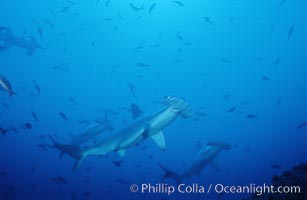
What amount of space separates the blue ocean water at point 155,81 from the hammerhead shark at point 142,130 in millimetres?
19205

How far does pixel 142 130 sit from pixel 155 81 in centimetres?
3982

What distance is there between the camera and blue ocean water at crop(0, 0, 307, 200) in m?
29.3

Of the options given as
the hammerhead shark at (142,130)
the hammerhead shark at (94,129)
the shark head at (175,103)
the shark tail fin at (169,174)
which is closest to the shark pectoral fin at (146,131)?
the hammerhead shark at (142,130)

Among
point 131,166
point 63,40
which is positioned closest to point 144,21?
point 63,40

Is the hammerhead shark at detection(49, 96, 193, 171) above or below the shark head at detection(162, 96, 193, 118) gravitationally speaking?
below

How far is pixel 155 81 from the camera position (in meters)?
45.2

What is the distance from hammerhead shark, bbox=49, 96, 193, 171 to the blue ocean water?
63.0ft

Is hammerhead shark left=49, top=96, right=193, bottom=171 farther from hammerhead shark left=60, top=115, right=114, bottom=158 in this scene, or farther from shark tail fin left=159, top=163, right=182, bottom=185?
hammerhead shark left=60, top=115, right=114, bottom=158

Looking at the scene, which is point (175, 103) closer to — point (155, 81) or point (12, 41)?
point (12, 41)

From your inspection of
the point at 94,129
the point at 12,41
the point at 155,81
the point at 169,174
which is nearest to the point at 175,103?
the point at 169,174

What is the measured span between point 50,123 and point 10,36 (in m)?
35.0

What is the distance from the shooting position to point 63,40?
1288 inches

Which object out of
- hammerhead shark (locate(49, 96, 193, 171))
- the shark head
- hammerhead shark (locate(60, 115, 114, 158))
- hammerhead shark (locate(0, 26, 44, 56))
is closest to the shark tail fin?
hammerhead shark (locate(49, 96, 193, 171))

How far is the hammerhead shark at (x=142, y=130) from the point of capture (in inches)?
215
